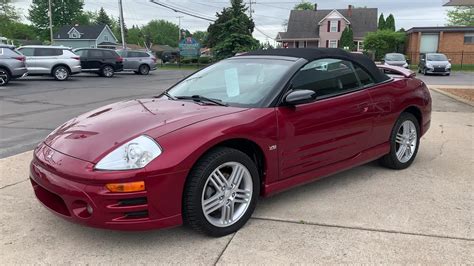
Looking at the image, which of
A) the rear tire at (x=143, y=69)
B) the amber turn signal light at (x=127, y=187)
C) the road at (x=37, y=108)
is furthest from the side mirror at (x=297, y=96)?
the rear tire at (x=143, y=69)

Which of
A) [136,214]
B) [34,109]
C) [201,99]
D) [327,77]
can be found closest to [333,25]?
[34,109]

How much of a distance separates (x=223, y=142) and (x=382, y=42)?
40939 mm

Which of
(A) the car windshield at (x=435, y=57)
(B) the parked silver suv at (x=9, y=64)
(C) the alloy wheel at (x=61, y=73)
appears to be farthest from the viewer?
(A) the car windshield at (x=435, y=57)

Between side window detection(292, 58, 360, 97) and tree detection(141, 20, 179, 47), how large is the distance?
136m

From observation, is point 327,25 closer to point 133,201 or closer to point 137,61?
point 137,61

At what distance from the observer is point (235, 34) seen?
112 ft

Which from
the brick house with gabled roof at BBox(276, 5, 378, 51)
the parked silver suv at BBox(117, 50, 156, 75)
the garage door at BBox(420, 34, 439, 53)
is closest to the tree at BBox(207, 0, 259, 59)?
the parked silver suv at BBox(117, 50, 156, 75)

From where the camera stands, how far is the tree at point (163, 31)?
136750mm

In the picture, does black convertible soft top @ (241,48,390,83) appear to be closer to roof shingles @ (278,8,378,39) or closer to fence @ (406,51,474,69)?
fence @ (406,51,474,69)

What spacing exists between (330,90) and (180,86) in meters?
1.62

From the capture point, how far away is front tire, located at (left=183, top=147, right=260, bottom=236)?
10.0 ft

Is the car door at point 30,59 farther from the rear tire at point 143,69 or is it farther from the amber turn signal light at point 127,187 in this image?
the amber turn signal light at point 127,187

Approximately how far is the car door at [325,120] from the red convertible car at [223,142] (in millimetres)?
11

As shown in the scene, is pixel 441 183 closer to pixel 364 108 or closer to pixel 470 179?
pixel 470 179
